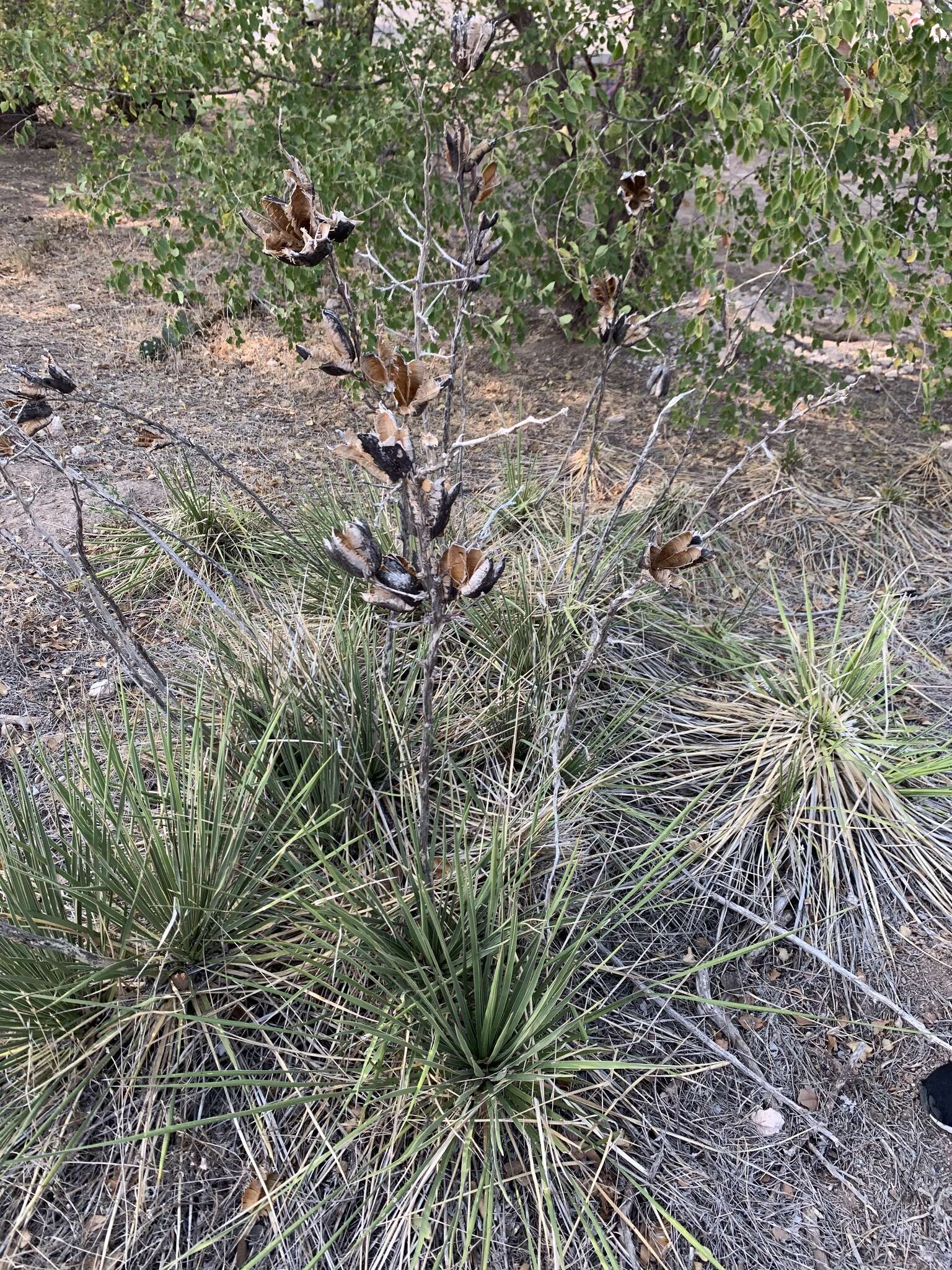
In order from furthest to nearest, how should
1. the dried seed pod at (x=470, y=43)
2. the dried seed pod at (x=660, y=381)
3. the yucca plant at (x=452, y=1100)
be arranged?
1. the dried seed pod at (x=660, y=381)
2. the dried seed pod at (x=470, y=43)
3. the yucca plant at (x=452, y=1100)

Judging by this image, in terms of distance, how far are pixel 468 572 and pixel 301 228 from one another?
657 millimetres

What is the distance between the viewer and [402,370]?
1.19 m

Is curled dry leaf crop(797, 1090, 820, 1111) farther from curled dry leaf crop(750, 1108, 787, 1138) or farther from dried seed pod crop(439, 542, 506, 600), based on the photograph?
dried seed pod crop(439, 542, 506, 600)

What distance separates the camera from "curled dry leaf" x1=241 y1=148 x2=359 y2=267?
1385 millimetres

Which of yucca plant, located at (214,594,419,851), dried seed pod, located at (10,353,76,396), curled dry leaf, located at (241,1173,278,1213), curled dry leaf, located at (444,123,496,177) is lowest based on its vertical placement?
curled dry leaf, located at (241,1173,278,1213)

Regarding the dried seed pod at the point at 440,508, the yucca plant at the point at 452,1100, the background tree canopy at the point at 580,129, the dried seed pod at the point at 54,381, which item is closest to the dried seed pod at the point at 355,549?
the dried seed pod at the point at 440,508

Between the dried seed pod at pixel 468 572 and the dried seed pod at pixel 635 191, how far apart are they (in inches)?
41.5

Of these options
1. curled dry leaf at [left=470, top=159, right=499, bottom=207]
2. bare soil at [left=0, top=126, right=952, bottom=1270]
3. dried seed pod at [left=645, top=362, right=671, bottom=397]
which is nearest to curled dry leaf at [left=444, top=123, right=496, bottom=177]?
curled dry leaf at [left=470, top=159, right=499, bottom=207]

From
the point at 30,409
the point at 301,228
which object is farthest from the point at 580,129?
the point at 30,409

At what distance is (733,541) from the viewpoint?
358 cm

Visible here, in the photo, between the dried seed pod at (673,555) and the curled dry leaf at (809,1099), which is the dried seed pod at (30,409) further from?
the curled dry leaf at (809,1099)

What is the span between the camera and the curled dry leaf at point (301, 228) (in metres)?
1.38

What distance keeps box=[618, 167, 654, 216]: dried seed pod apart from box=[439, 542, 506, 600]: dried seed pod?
1055mm

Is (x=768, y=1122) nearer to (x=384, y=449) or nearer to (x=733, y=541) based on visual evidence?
(x=384, y=449)
